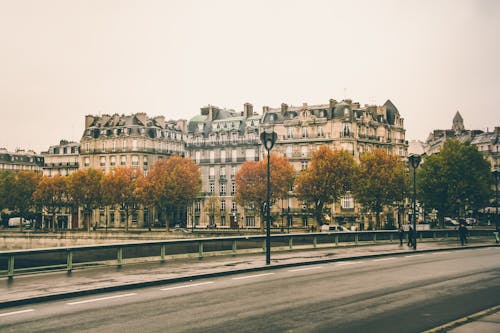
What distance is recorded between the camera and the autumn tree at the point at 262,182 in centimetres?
8469

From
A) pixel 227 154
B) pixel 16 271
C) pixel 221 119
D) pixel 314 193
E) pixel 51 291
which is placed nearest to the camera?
pixel 51 291

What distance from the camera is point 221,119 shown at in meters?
111

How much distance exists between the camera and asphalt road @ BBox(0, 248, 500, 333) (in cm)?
1220

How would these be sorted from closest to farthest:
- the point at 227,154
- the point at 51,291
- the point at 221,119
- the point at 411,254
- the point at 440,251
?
the point at 51,291 → the point at 411,254 → the point at 440,251 → the point at 227,154 → the point at 221,119

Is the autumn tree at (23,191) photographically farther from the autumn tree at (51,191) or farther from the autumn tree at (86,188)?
the autumn tree at (86,188)

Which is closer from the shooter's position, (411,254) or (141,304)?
(141,304)

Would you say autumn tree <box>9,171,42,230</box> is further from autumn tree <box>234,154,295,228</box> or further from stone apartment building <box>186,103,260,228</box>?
autumn tree <box>234,154,295,228</box>

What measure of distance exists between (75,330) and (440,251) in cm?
2800

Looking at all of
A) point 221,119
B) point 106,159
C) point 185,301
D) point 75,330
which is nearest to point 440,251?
point 185,301

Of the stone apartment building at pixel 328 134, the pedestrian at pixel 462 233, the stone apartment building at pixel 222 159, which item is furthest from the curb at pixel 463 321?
the stone apartment building at pixel 222 159

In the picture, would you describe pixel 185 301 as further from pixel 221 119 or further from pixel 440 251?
pixel 221 119

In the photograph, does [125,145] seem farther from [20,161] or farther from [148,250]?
[148,250]

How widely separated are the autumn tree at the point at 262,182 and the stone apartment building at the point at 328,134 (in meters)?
4.01

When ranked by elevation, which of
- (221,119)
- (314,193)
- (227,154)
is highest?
(221,119)
